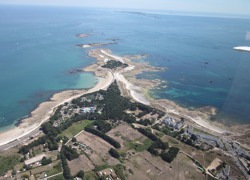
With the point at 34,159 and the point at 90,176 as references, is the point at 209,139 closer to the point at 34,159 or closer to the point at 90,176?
the point at 90,176

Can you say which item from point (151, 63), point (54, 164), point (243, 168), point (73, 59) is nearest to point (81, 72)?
point (73, 59)

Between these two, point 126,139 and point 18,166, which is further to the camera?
point 126,139

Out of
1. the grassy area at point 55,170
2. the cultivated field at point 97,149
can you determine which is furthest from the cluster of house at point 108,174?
the grassy area at point 55,170

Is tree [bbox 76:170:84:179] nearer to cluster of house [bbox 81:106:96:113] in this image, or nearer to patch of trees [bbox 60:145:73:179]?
patch of trees [bbox 60:145:73:179]

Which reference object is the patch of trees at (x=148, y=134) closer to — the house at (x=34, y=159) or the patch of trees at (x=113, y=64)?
the house at (x=34, y=159)

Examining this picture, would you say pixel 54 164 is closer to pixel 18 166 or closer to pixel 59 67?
pixel 18 166

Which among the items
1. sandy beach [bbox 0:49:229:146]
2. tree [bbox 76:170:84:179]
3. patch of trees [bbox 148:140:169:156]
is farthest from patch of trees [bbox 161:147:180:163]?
tree [bbox 76:170:84:179]

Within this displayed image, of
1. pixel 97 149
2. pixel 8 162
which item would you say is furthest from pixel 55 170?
pixel 97 149
